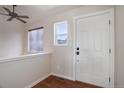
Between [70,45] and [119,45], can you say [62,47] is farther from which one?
[119,45]

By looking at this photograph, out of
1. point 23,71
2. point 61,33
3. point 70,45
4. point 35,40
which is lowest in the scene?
point 23,71

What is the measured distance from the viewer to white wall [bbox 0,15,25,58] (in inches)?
153

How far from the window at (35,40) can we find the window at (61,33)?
827 mm

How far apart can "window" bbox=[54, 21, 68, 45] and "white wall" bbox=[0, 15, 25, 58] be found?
2.19m

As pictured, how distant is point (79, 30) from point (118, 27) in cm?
101

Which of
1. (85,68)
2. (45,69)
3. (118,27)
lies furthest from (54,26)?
(118,27)

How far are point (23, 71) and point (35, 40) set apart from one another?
2261 mm

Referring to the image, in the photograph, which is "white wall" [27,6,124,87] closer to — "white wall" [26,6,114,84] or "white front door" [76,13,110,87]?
"white wall" [26,6,114,84]

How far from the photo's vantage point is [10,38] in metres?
4.15

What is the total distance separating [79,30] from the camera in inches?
108

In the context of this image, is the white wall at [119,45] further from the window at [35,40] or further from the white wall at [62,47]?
the window at [35,40]

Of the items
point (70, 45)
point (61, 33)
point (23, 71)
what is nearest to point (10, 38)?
point (61, 33)

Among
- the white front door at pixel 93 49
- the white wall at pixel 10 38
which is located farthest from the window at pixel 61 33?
the white wall at pixel 10 38

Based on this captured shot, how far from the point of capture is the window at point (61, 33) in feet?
10.3
